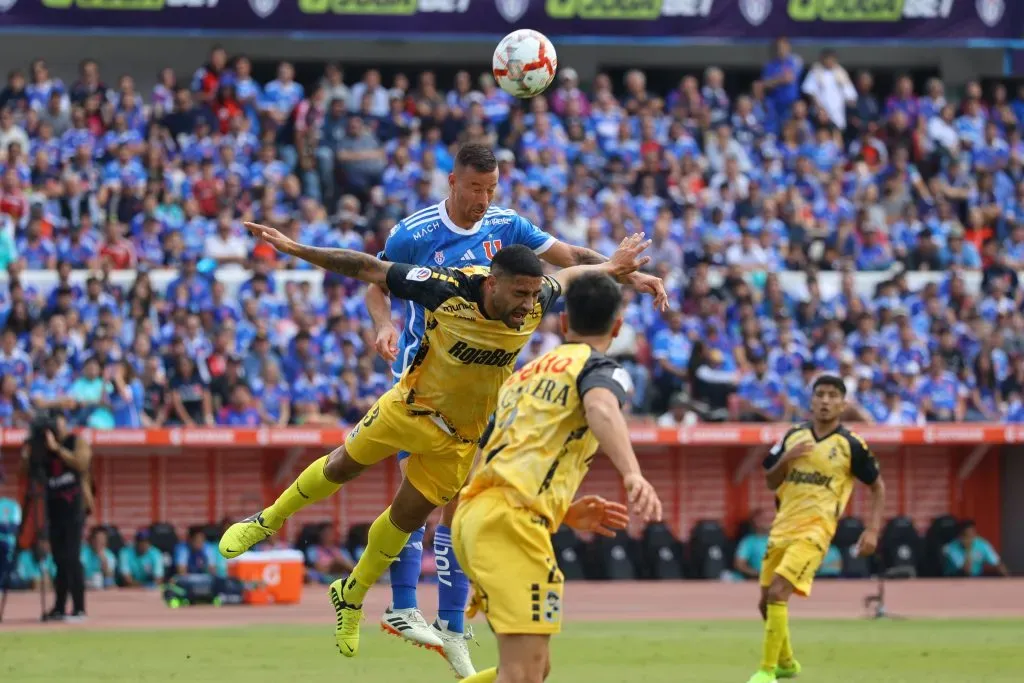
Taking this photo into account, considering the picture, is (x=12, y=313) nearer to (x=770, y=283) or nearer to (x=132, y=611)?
(x=132, y=611)

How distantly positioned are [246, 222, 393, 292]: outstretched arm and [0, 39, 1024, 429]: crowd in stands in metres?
11.9

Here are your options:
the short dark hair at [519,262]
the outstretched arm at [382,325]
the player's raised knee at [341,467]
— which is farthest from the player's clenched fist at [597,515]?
the player's raised knee at [341,467]

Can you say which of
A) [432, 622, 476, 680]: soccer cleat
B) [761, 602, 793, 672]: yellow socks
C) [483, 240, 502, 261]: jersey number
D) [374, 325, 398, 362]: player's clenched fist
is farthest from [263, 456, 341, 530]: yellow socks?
[761, 602, 793, 672]: yellow socks

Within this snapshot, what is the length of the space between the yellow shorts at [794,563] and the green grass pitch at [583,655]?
27.9 inches

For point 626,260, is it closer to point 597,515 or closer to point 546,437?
point 546,437

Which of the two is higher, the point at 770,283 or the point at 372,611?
the point at 770,283

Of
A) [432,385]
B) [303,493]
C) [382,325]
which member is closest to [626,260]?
[432,385]

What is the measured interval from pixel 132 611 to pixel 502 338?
1075 cm

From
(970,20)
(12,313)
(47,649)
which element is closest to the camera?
(47,649)

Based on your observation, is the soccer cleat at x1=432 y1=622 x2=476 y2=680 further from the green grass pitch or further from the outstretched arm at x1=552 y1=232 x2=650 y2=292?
the outstretched arm at x1=552 y1=232 x2=650 y2=292

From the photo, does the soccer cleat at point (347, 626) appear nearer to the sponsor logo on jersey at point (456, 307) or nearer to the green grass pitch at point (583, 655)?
the green grass pitch at point (583, 655)

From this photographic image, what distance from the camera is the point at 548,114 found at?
28.1 m

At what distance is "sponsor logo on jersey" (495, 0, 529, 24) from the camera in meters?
28.7

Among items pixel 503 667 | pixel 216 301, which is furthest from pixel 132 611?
pixel 503 667
